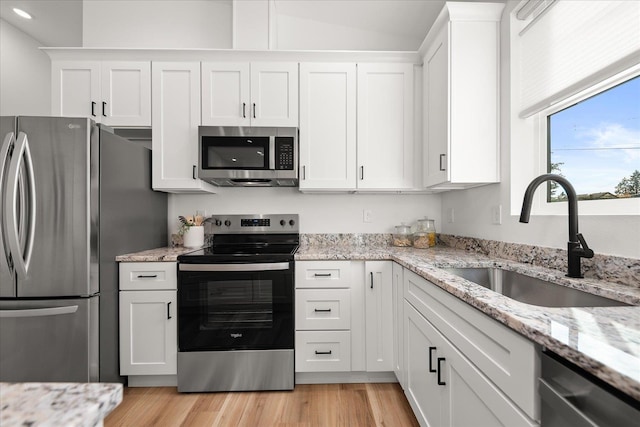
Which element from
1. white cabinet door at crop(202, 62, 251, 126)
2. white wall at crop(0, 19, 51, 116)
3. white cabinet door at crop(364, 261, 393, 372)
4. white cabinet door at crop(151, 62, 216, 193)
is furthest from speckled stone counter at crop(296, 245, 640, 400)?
white wall at crop(0, 19, 51, 116)

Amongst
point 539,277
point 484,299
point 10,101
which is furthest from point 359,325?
point 10,101

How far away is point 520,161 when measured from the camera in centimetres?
177

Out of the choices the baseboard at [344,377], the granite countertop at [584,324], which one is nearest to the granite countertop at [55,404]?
the granite countertop at [584,324]

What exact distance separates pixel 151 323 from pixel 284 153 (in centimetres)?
147

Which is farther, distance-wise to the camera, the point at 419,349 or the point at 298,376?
the point at 298,376

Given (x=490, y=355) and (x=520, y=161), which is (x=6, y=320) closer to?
(x=490, y=355)

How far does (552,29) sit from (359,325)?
2.00 m

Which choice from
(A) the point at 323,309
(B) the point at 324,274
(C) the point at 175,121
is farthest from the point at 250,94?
(A) the point at 323,309

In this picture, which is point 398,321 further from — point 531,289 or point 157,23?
point 157,23

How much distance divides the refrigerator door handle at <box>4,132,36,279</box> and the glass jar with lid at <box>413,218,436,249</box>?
2.50m

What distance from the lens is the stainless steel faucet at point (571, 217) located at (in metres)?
1.16

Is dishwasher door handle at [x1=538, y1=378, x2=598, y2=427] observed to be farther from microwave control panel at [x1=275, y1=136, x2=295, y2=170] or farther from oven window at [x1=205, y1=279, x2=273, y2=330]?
microwave control panel at [x1=275, y1=136, x2=295, y2=170]

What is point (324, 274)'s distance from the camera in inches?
81.6

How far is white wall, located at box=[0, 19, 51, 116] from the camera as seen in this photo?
2.61 metres
